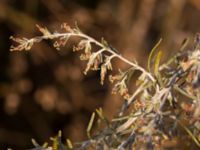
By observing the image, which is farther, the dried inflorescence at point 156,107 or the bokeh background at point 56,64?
Result: the bokeh background at point 56,64

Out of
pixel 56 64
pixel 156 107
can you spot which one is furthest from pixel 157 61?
pixel 56 64

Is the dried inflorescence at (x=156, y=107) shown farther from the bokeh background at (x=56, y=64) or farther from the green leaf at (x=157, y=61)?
the bokeh background at (x=56, y=64)

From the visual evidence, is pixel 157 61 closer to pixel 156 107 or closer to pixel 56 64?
pixel 156 107

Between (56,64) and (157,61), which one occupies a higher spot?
(157,61)

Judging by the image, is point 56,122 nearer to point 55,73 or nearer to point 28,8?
point 55,73

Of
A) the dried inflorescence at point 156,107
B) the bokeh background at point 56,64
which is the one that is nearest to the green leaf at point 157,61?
the dried inflorescence at point 156,107

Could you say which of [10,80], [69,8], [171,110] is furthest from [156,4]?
[171,110]

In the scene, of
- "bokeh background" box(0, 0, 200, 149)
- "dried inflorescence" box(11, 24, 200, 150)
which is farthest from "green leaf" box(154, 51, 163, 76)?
"bokeh background" box(0, 0, 200, 149)

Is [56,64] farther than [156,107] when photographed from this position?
Yes

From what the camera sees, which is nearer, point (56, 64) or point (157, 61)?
point (157, 61)
